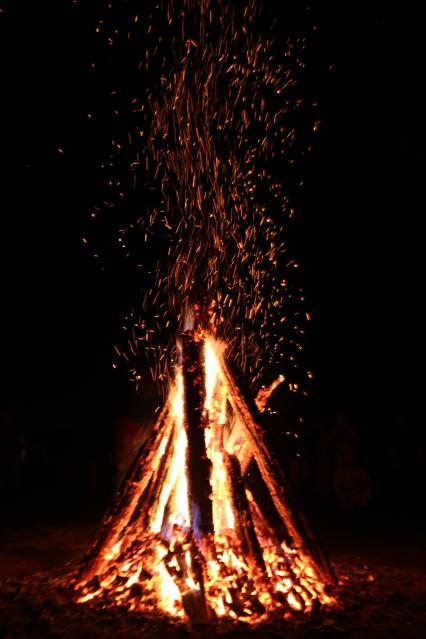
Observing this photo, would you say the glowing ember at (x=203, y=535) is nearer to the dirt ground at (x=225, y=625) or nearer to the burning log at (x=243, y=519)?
the burning log at (x=243, y=519)

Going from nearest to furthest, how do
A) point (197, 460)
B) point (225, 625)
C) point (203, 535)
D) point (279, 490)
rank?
point (225, 625)
point (203, 535)
point (197, 460)
point (279, 490)

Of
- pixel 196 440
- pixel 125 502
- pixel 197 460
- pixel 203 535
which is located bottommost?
pixel 203 535

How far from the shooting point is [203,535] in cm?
429

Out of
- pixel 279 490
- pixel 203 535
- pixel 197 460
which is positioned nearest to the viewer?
pixel 203 535

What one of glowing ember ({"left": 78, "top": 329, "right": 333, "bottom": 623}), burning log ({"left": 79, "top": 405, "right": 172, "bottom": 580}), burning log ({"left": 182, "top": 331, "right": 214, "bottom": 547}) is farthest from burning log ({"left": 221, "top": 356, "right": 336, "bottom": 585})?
burning log ({"left": 79, "top": 405, "right": 172, "bottom": 580})

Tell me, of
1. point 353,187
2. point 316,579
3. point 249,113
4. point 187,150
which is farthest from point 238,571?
point 353,187

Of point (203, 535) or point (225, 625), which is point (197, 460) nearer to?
point (203, 535)

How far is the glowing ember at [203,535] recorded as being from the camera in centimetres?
417

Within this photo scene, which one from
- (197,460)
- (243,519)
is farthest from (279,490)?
(197,460)

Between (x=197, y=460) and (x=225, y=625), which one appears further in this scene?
(x=197, y=460)

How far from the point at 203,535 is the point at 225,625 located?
62 centimetres

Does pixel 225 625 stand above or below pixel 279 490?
below

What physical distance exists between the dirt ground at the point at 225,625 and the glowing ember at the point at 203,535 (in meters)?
0.19

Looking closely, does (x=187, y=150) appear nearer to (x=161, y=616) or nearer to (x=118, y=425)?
(x=161, y=616)
